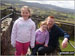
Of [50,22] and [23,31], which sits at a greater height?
[50,22]

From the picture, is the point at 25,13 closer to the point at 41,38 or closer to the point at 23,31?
the point at 23,31

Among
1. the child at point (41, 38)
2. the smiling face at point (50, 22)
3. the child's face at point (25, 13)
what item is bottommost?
the child at point (41, 38)

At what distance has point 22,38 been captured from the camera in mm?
3299

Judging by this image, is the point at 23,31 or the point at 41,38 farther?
the point at 41,38

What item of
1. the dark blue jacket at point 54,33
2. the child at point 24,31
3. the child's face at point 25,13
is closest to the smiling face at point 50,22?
the dark blue jacket at point 54,33

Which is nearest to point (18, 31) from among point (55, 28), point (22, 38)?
point (22, 38)

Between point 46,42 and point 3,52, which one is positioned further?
point 3,52

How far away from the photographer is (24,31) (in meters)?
3.26

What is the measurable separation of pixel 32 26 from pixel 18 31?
0.31m

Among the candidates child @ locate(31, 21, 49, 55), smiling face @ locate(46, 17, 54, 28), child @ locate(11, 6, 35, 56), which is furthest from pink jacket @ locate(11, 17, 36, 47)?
smiling face @ locate(46, 17, 54, 28)

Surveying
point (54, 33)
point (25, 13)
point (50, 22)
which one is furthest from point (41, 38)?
point (25, 13)

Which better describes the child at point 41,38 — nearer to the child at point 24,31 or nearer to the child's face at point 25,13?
the child at point 24,31

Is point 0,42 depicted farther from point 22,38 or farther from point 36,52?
point 36,52

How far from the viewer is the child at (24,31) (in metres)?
3.27
